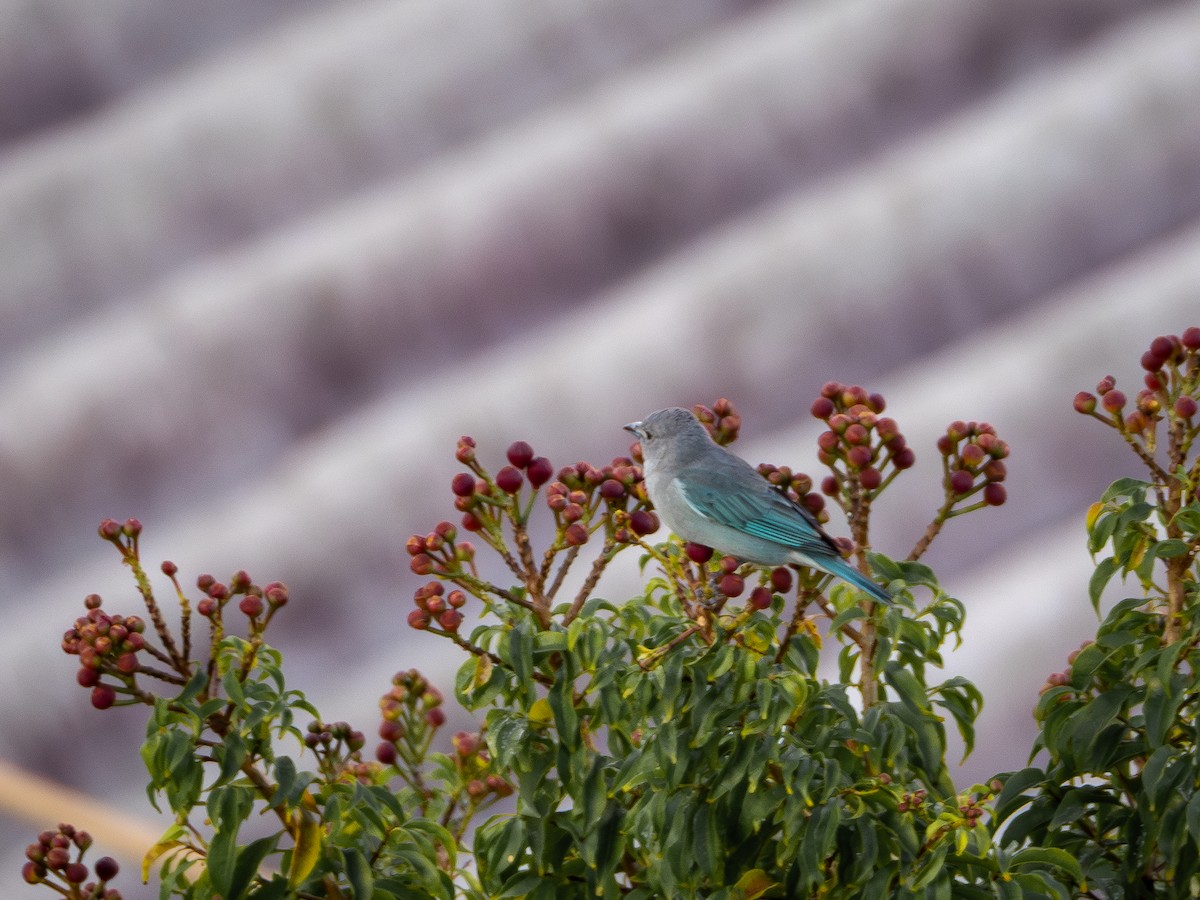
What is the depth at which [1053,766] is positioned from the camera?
1734 mm

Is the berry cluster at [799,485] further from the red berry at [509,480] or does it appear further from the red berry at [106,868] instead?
the red berry at [106,868]

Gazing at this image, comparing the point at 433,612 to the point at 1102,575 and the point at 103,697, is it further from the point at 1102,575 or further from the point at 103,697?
the point at 1102,575

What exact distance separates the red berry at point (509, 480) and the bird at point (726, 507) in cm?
29

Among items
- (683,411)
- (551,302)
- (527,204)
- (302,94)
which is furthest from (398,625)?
(683,411)

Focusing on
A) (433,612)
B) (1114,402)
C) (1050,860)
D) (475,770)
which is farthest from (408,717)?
(1114,402)

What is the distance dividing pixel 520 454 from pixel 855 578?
1.42 feet

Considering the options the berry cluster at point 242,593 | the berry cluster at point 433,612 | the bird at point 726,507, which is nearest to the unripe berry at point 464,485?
the berry cluster at point 433,612

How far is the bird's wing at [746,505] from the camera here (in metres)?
1.88

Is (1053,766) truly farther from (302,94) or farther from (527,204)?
(302,94)

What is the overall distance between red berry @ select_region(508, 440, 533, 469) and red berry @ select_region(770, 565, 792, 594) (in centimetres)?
34

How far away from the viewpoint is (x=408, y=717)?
6.39 ft

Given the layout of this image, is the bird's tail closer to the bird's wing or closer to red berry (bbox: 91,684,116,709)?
the bird's wing

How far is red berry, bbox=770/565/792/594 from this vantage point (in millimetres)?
1718

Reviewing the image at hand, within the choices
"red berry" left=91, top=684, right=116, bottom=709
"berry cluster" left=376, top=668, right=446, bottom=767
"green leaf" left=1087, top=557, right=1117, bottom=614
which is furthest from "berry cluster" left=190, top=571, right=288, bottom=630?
"green leaf" left=1087, top=557, right=1117, bottom=614
